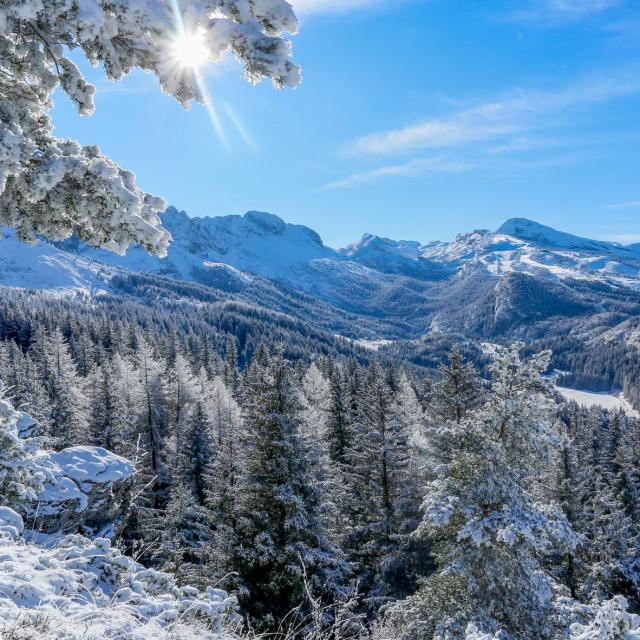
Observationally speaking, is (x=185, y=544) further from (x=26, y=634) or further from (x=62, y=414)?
(x=26, y=634)

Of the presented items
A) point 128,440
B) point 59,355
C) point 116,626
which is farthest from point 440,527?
point 59,355

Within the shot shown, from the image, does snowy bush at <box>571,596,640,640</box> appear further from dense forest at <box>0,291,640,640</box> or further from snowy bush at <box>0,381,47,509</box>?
snowy bush at <box>0,381,47,509</box>

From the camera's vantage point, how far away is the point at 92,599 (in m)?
5.72

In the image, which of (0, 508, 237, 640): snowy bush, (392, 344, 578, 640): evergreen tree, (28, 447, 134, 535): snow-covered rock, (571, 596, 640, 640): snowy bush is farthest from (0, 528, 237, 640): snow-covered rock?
(392, 344, 578, 640): evergreen tree

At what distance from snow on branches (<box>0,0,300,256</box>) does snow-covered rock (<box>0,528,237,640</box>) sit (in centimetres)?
365

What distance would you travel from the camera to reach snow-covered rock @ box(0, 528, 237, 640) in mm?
4488

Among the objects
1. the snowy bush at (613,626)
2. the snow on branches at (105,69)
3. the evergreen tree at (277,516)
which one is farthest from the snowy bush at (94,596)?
the evergreen tree at (277,516)

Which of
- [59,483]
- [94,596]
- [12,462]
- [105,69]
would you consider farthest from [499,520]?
[105,69]

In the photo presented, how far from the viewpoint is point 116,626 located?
4.77 m

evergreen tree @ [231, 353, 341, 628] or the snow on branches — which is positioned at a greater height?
the snow on branches

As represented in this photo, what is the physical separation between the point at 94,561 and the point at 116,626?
8.32 feet

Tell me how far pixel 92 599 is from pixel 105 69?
6002 millimetres

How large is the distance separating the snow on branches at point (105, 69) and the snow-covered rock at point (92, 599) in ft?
12.0

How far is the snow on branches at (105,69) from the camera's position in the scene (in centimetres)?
432
